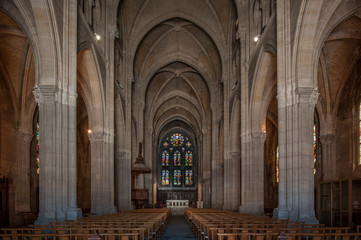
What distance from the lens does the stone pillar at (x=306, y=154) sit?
47.3 feet

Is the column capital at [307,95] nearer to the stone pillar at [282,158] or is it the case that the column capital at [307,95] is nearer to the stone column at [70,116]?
the stone pillar at [282,158]

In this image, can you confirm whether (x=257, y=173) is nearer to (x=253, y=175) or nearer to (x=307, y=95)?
(x=253, y=175)

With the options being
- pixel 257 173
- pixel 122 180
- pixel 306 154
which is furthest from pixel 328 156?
pixel 122 180

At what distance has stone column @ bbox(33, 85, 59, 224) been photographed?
46.4 feet

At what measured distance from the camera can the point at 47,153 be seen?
1444cm

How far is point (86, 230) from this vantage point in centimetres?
1063

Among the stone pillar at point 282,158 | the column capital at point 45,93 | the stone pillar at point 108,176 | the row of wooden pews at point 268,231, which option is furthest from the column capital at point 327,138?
the column capital at point 45,93

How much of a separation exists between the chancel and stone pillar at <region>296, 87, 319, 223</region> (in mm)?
38

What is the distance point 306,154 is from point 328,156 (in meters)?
12.1

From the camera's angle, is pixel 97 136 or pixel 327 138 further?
pixel 327 138

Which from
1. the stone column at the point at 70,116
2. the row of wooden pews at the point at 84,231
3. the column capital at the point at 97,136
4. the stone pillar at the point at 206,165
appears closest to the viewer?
the row of wooden pews at the point at 84,231

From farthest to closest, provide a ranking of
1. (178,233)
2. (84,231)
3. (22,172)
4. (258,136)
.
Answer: (22,172), (258,136), (178,233), (84,231)

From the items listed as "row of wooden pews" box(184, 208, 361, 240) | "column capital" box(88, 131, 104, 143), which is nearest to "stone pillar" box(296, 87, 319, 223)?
"row of wooden pews" box(184, 208, 361, 240)

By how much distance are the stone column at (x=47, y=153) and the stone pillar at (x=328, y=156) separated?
1819cm
